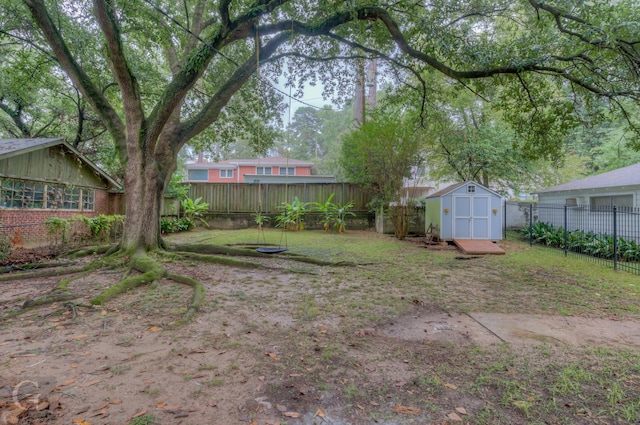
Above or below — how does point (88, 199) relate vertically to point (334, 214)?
above

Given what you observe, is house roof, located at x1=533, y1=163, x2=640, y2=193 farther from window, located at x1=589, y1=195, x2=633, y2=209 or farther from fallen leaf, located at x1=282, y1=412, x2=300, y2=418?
fallen leaf, located at x1=282, y1=412, x2=300, y2=418

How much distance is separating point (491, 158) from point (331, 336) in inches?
474

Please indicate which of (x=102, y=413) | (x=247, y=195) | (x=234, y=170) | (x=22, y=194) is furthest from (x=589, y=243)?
(x=234, y=170)

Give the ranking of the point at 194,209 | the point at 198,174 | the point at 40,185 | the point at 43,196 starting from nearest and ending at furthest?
the point at 40,185 < the point at 43,196 < the point at 194,209 < the point at 198,174

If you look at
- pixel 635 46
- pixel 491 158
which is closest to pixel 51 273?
pixel 635 46

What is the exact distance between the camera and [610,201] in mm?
10586

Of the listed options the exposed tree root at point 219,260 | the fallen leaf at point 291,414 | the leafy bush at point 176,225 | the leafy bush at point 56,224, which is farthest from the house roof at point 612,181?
the leafy bush at point 56,224

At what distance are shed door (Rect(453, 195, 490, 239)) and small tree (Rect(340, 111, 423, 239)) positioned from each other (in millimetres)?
1597

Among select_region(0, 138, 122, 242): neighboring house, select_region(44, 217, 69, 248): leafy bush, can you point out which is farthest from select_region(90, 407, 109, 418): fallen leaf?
select_region(0, 138, 122, 242): neighboring house

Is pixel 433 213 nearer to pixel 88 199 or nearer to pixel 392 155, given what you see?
pixel 392 155

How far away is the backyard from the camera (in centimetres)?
188

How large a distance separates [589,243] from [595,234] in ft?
2.08

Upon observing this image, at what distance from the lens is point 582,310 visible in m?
3.87

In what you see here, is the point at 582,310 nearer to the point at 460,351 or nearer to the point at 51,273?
the point at 460,351
